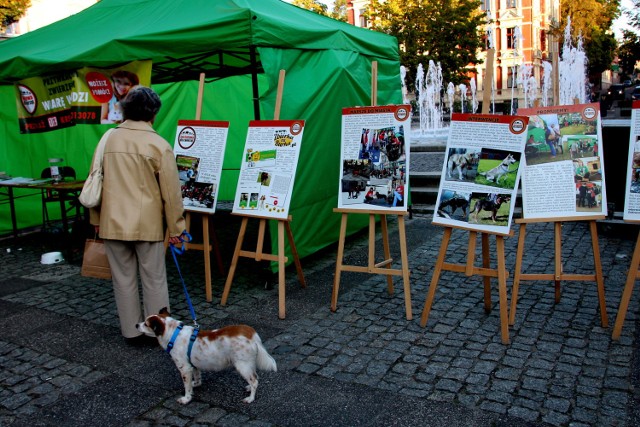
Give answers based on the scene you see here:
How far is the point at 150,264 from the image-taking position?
426cm

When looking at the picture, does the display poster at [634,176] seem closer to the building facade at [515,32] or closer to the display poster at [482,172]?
the display poster at [482,172]

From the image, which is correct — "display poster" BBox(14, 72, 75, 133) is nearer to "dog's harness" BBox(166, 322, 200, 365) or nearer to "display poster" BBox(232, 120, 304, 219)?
"display poster" BBox(232, 120, 304, 219)

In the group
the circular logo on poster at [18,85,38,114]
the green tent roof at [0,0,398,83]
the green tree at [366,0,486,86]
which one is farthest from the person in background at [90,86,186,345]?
the green tree at [366,0,486,86]

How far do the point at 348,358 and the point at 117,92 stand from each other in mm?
3970

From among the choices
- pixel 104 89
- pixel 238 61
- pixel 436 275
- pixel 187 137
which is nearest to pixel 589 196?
pixel 436 275

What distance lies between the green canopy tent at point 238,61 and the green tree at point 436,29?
2879 centimetres

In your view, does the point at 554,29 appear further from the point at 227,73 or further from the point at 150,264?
the point at 150,264

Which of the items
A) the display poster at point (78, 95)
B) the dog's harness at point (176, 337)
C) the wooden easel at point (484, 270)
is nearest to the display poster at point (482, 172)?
the wooden easel at point (484, 270)

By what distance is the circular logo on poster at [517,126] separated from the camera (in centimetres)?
414

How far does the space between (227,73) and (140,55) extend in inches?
96.7

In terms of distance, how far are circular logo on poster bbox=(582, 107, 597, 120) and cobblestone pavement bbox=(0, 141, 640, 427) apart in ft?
5.44

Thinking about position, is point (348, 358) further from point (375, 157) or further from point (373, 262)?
point (375, 157)

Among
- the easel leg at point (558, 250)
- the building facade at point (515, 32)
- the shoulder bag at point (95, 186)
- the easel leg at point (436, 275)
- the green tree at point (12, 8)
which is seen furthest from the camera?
the building facade at point (515, 32)

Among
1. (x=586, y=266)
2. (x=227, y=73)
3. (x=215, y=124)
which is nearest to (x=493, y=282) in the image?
(x=586, y=266)
